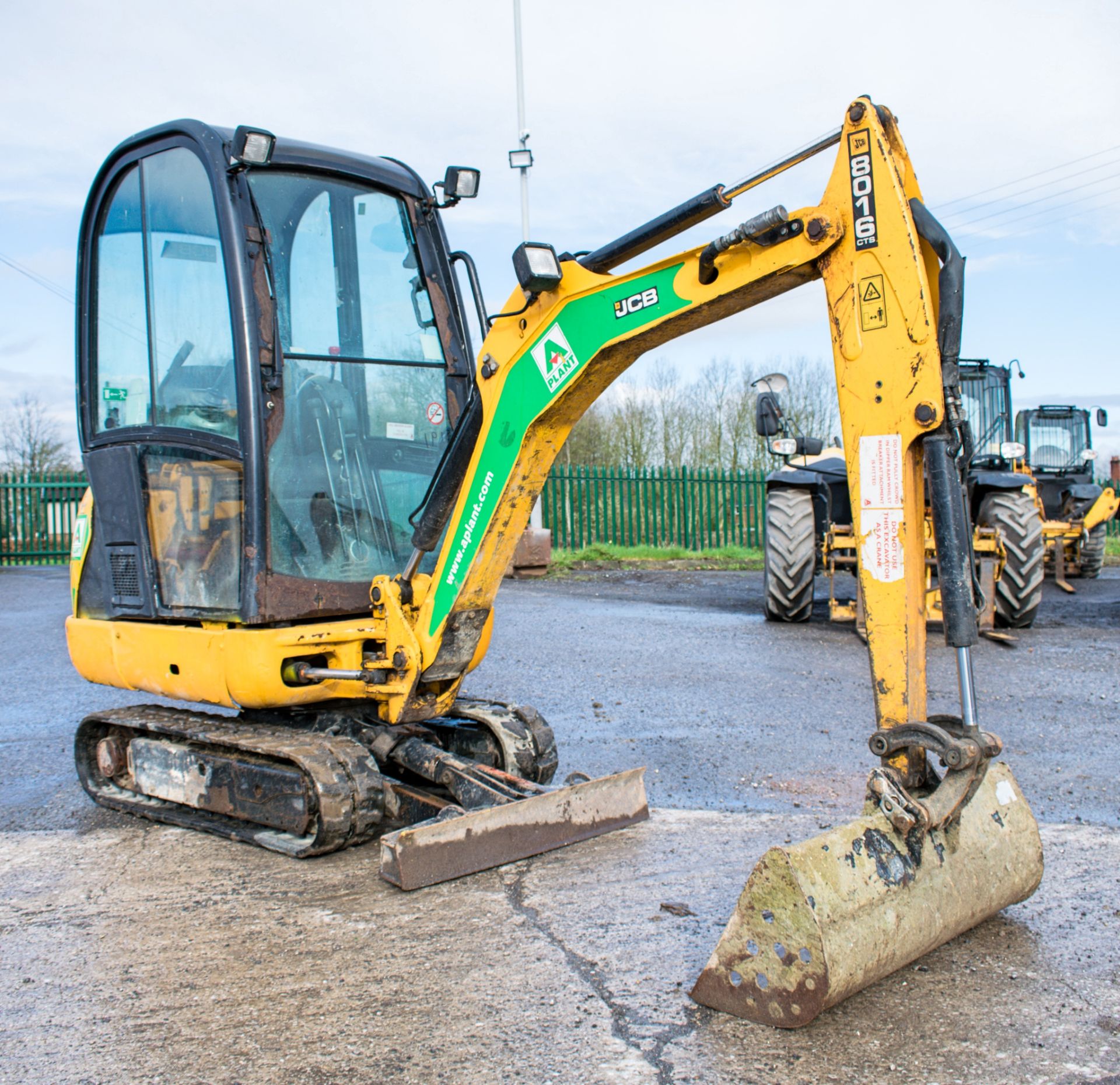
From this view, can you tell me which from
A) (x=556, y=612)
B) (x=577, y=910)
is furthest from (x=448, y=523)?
(x=556, y=612)

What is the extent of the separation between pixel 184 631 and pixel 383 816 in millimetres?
1147

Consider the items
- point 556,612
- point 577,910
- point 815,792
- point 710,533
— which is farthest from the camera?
point 710,533

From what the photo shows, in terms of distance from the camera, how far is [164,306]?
466 cm

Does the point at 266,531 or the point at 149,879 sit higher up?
the point at 266,531

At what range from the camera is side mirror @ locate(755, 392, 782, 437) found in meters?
4.88

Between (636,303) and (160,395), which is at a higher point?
(636,303)

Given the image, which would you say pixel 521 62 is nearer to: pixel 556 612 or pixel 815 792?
pixel 556 612

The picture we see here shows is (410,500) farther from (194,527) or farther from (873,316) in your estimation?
(873,316)

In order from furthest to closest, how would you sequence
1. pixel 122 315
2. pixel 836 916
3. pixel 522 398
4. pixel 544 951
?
pixel 122 315, pixel 522 398, pixel 544 951, pixel 836 916

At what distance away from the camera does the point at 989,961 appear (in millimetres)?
3166

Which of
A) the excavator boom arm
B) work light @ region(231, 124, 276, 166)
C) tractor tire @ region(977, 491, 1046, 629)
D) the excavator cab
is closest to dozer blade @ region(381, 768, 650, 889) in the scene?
the excavator cab

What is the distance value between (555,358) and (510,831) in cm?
177

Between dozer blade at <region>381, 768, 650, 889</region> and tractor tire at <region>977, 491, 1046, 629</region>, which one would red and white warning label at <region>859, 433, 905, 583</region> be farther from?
tractor tire at <region>977, 491, 1046, 629</region>

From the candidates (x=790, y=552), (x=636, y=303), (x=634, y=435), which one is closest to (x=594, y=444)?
(x=634, y=435)
